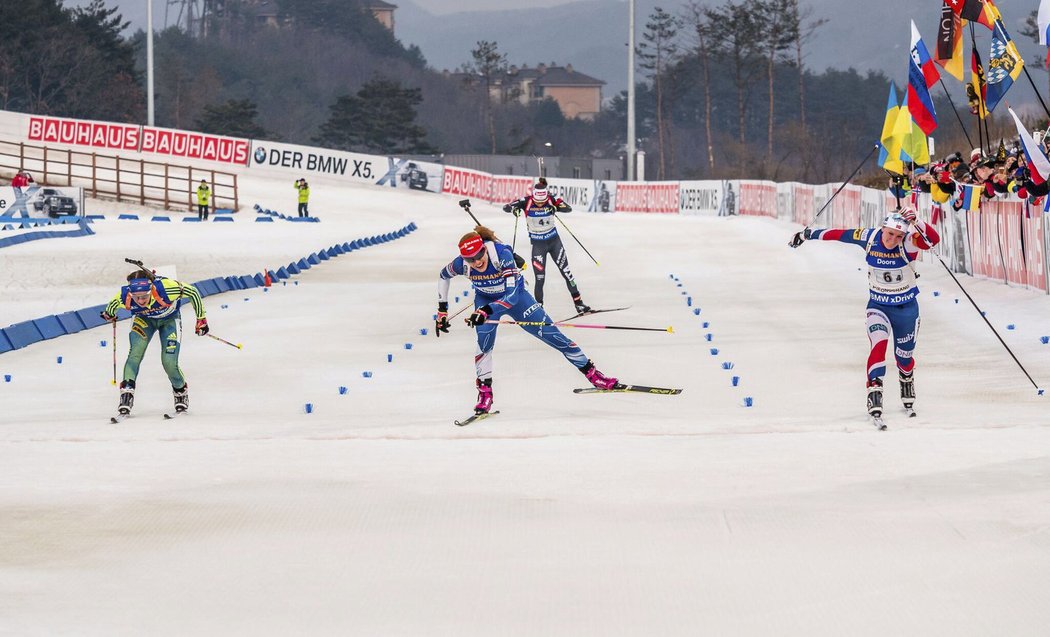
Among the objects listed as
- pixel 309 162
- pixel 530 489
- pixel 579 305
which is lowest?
pixel 530 489

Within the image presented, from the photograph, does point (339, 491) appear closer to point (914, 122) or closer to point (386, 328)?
point (386, 328)

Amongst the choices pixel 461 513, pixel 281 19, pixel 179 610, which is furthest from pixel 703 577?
pixel 281 19

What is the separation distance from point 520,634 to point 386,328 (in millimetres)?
14140

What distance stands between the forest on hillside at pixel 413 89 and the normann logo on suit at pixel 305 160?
69.7ft

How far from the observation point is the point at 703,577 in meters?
7.52

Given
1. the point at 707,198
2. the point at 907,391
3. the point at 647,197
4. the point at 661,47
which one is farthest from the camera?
the point at 661,47

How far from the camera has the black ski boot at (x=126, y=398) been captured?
13008 millimetres

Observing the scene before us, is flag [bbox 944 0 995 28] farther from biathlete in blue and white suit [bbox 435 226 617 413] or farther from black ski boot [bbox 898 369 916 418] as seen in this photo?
biathlete in blue and white suit [bbox 435 226 617 413]

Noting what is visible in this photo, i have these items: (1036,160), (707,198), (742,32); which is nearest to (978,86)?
(1036,160)

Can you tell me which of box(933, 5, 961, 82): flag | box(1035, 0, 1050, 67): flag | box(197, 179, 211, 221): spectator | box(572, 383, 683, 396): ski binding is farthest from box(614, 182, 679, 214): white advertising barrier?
box(572, 383, 683, 396): ski binding

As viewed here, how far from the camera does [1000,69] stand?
2170 cm

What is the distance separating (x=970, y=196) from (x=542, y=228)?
25.2 ft

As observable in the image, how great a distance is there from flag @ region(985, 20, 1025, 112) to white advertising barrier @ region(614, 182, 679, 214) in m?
37.3

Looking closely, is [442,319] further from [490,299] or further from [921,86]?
[921,86]
